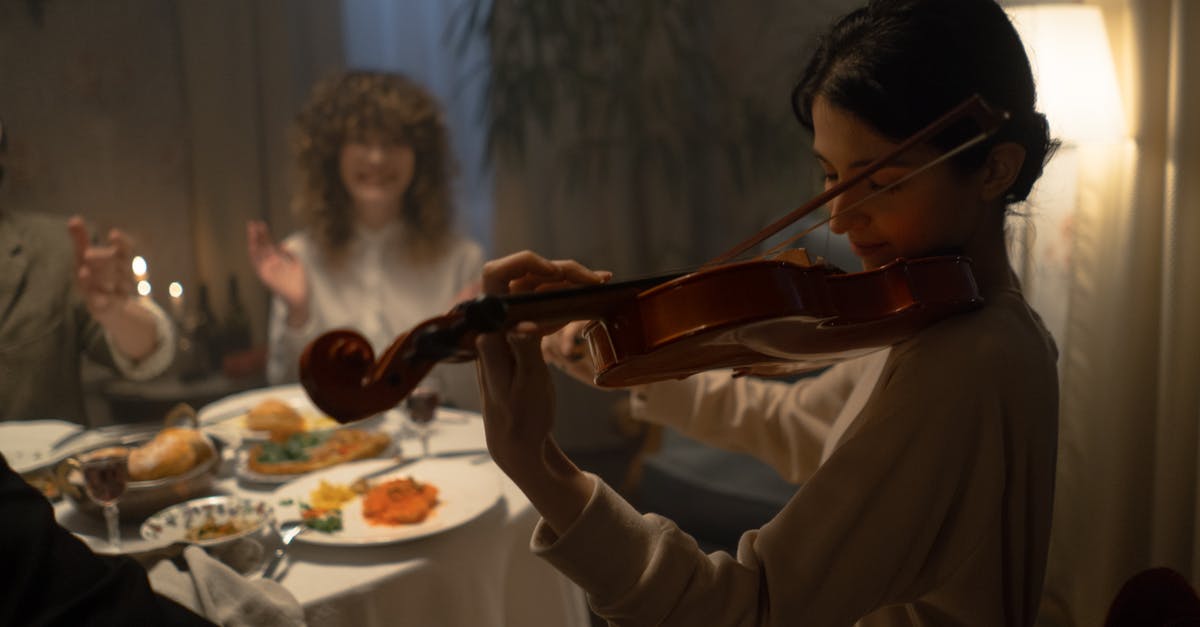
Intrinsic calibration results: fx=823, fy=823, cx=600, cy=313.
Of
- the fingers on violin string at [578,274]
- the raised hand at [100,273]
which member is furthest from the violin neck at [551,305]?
the raised hand at [100,273]

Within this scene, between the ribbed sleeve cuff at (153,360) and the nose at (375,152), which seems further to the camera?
the nose at (375,152)

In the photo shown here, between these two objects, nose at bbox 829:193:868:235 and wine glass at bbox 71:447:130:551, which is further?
wine glass at bbox 71:447:130:551

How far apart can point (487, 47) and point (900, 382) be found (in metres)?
2.77

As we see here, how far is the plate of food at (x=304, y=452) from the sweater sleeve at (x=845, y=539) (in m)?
0.89

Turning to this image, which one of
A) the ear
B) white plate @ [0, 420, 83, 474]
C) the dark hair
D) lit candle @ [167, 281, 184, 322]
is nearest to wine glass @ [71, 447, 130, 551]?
white plate @ [0, 420, 83, 474]

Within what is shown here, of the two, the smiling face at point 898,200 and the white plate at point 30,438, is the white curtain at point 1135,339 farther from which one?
the white plate at point 30,438

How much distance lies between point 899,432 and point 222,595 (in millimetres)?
789

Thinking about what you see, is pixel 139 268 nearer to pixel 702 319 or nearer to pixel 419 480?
pixel 419 480

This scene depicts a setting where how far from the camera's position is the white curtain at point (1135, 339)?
162cm

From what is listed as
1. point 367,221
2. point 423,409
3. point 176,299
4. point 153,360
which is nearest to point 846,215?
point 423,409

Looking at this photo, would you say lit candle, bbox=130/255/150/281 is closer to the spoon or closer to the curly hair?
the curly hair

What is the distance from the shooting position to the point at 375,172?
8.30 ft

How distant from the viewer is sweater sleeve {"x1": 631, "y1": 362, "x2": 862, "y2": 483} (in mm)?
1188

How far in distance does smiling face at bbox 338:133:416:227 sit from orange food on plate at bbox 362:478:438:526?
4.84 ft
